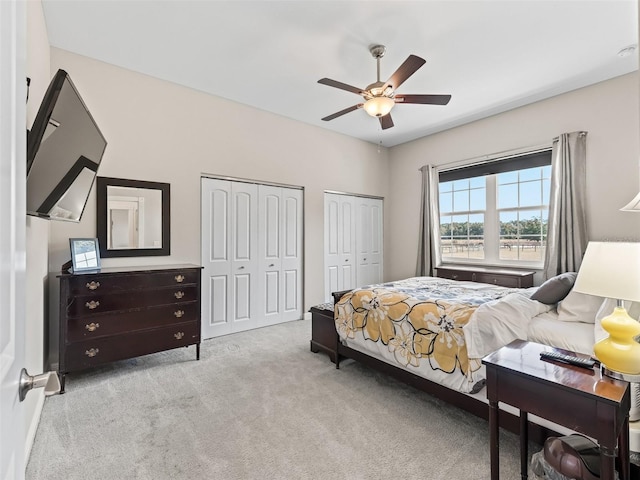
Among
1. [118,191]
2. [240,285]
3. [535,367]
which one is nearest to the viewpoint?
[535,367]

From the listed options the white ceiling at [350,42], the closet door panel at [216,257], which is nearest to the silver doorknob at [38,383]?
the white ceiling at [350,42]

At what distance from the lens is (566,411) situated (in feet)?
4.29

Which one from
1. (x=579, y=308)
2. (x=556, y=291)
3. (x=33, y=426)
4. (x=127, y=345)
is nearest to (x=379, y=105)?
(x=556, y=291)

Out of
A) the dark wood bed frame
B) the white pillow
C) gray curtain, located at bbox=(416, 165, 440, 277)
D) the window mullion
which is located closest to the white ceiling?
the window mullion

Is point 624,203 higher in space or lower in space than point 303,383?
higher

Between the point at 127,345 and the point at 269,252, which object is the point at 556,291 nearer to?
the point at 269,252

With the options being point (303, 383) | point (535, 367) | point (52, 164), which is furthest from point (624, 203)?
point (52, 164)

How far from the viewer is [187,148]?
3.80 meters

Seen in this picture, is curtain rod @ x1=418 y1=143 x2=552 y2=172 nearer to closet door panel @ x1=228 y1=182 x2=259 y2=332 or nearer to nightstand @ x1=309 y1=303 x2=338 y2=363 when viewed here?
closet door panel @ x1=228 y1=182 x2=259 y2=332

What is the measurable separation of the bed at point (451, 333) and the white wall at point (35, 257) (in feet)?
7.62

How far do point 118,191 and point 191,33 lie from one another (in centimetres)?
172

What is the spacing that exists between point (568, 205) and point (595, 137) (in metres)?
0.82

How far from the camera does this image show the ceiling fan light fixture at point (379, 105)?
111 inches

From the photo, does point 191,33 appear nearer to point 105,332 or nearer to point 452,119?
point 105,332
